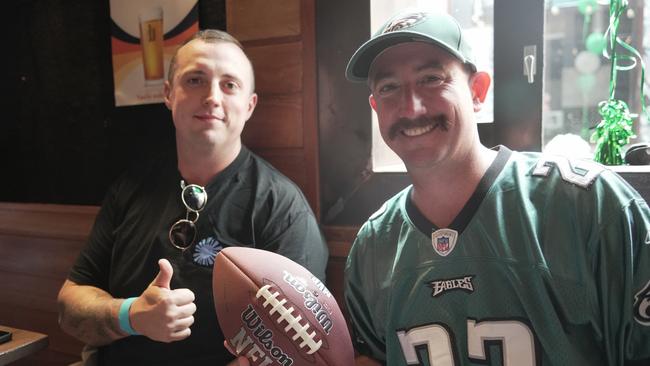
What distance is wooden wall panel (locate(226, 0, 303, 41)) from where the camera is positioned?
1674mm

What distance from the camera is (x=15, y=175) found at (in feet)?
7.92

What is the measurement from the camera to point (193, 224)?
142cm

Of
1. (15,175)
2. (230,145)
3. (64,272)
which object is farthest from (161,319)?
(15,175)

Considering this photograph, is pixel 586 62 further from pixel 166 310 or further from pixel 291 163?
pixel 166 310

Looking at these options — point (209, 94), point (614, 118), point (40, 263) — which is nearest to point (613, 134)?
point (614, 118)

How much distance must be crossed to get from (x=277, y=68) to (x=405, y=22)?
2.57 feet

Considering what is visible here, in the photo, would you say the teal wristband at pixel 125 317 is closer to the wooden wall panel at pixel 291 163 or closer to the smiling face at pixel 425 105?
the wooden wall panel at pixel 291 163

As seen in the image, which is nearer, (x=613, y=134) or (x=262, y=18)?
(x=613, y=134)

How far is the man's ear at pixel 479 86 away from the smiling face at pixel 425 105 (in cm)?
2

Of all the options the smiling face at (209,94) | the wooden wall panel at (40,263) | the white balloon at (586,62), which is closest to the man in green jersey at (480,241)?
the smiling face at (209,94)

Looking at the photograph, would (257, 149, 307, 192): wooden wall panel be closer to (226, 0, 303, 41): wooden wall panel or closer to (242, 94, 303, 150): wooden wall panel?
(242, 94, 303, 150): wooden wall panel

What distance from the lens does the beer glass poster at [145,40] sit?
1.86m

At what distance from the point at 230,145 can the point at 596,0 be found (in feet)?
3.95

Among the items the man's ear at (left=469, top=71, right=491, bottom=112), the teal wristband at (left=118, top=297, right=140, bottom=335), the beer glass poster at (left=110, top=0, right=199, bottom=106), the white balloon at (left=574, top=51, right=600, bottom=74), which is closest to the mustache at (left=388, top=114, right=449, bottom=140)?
the man's ear at (left=469, top=71, right=491, bottom=112)
